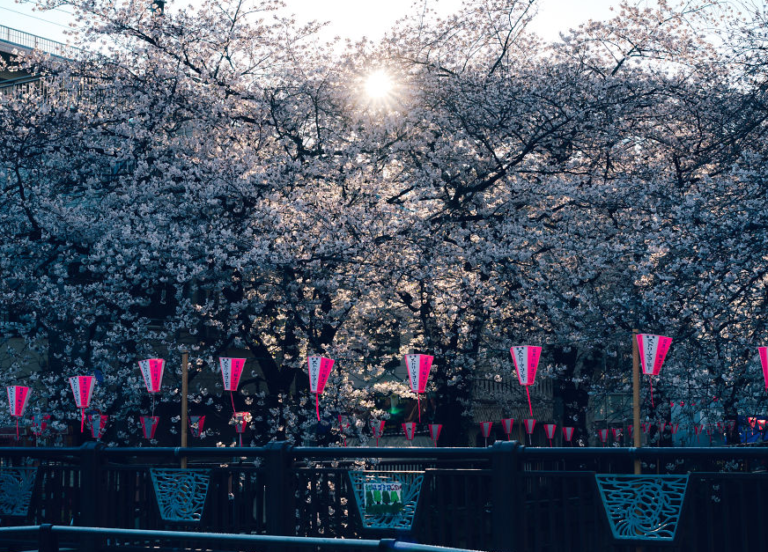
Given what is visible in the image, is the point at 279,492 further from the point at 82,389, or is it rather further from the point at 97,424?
the point at 97,424

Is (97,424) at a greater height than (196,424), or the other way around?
(97,424)

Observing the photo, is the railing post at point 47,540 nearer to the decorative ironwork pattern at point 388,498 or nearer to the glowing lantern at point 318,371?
the decorative ironwork pattern at point 388,498

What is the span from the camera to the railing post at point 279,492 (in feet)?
24.7

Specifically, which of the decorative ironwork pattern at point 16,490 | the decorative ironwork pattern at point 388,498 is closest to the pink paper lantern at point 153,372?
the decorative ironwork pattern at point 16,490

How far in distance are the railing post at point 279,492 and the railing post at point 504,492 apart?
2.02 meters

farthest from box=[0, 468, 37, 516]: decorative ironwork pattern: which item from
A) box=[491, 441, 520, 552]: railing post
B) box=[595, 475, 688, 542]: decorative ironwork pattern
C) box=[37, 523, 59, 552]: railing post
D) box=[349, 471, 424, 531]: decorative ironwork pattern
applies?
box=[595, 475, 688, 542]: decorative ironwork pattern

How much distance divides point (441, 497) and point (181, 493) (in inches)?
103

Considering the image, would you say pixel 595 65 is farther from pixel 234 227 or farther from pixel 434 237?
pixel 234 227

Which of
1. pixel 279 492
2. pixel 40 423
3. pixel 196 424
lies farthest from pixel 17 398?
pixel 279 492

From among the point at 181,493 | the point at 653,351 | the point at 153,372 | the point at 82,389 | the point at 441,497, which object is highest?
the point at 653,351

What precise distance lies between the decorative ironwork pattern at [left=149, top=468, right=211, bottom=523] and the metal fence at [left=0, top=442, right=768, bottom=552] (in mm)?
85

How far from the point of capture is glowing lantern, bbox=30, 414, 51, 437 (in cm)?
2014

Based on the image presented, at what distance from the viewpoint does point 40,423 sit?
20219mm

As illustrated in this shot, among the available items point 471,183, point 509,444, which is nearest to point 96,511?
point 509,444
